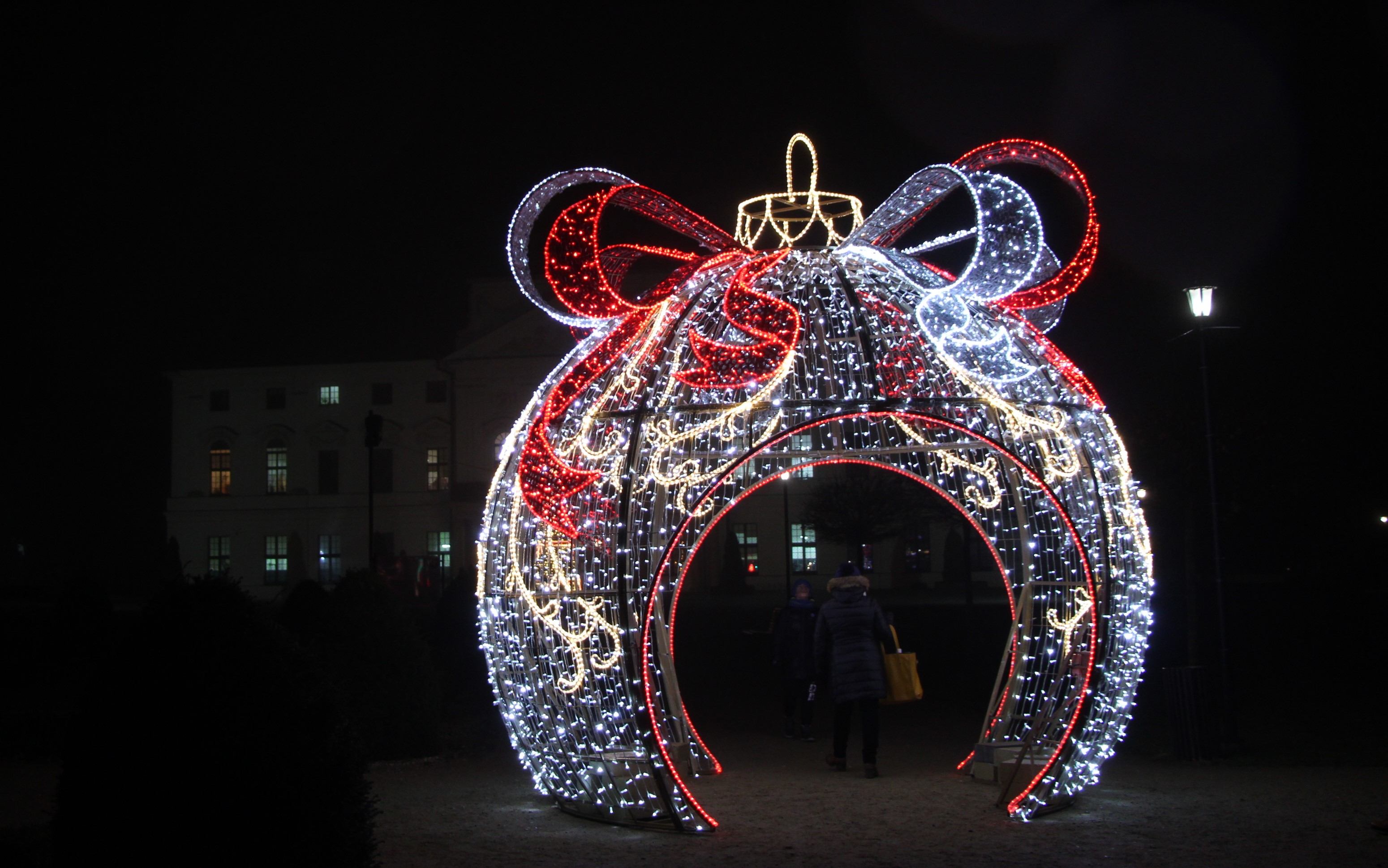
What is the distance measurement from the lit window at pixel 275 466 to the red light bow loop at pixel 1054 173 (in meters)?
43.0

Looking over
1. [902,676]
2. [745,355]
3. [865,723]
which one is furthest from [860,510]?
[745,355]

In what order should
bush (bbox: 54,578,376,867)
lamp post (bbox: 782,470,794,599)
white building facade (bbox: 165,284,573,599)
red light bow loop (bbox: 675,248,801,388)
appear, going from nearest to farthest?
bush (bbox: 54,578,376,867), red light bow loop (bbox: 675,248,801,388), lamp post (bbox: 782,470,794,599), white building facade (bbox: 165,284,573,599)

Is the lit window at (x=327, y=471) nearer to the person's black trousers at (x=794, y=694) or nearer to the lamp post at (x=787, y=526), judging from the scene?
the lamp post at (x=787, y=526)

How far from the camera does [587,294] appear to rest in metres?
7.51

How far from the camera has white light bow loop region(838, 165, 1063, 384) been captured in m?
6.93

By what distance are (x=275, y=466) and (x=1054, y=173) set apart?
43665 millimetres

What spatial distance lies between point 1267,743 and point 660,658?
16.7 feet

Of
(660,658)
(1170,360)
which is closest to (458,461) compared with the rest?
(1170,360)

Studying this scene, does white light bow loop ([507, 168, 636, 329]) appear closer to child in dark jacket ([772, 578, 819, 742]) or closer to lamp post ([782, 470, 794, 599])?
lamp post ([782, 470, 794, 599])

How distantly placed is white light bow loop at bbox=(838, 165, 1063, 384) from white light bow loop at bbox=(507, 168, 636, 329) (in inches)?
61.9

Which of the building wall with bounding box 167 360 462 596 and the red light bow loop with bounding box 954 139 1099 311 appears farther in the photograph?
the building wall with bounding box 167 360 462 596

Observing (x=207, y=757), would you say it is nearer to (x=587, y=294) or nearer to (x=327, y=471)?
(x=587, y=294)

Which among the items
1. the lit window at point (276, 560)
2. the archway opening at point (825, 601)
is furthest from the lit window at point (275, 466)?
the archway opening at point (825, 601)

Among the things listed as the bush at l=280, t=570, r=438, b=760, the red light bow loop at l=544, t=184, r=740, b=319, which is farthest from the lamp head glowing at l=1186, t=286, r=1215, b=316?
the bush at l=280, t=570, r=438, b=760
